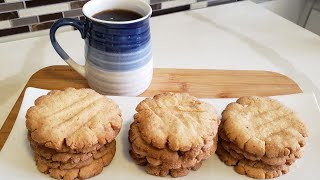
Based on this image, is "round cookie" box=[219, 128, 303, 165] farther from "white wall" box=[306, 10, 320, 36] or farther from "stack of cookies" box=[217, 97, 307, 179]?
"white wall" box=[306, 10, 320, 36]

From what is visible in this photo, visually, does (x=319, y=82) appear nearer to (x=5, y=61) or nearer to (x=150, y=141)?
(x=150, y=141)

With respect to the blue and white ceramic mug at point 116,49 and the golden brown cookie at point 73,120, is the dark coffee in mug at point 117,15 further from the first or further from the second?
the golden brown cookie at point 73,120

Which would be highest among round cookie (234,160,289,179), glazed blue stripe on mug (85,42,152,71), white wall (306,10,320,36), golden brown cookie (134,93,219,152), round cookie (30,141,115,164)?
glazed blue stripe on mug (85,42,152,71)

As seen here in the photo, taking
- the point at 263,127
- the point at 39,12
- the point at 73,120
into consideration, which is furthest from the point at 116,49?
the point at 39,12

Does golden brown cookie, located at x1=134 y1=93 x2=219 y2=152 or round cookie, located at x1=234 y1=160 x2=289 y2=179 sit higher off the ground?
golden brown cookie, located at x1=134 y1=93 x2=219 y2=152

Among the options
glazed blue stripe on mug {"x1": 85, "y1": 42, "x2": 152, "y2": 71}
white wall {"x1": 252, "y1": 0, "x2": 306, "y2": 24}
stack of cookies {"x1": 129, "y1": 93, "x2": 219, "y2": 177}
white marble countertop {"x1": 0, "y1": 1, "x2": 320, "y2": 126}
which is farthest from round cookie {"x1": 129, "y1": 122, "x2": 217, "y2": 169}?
white wall {"x1": 252, "y1": 0, "x2": 306, "y2": 24}

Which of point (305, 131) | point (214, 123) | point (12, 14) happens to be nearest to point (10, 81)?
point (12, 14)
